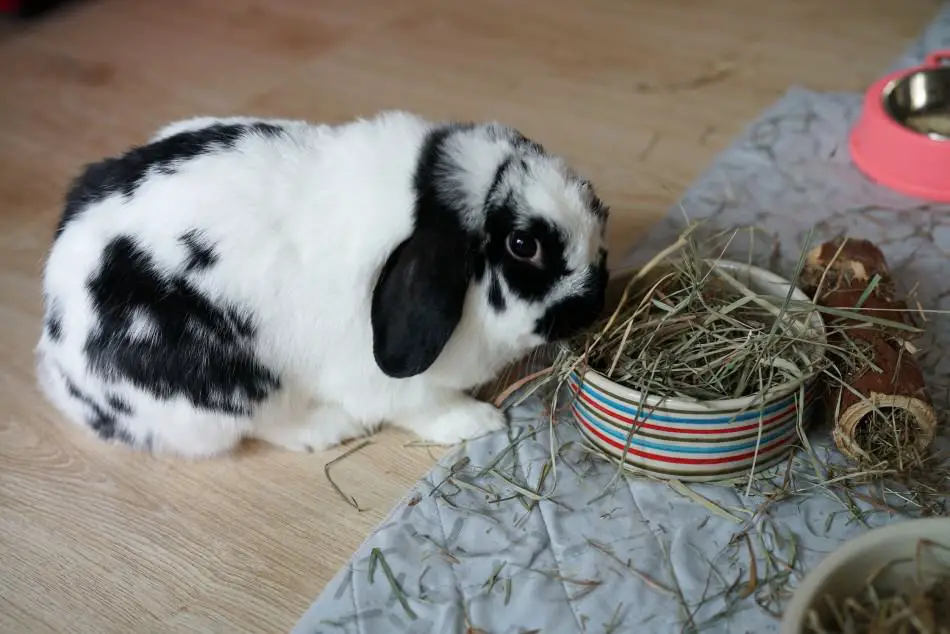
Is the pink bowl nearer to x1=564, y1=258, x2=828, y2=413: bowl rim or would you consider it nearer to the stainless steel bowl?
the stainless steel bowl

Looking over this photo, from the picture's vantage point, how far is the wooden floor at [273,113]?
1166 mm

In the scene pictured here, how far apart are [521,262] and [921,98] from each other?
107 centimetres

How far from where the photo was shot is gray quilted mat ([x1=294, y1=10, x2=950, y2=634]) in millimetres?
1055

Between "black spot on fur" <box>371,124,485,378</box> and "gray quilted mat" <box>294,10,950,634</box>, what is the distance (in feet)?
0.76

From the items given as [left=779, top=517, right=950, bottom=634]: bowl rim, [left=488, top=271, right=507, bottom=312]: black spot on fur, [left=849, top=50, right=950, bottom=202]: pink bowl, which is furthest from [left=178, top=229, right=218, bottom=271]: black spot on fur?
[left=849, top=50, right=950, bottom=202]: pink bowl

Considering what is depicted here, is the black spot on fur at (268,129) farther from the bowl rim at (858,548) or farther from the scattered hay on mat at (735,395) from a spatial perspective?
the bowl rim at (858,548)

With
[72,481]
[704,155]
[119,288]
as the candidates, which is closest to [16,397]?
[72,481]

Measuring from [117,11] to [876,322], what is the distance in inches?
90.1

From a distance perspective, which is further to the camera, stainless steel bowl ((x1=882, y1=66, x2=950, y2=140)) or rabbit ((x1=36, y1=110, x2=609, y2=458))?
stainless steel bowl ((x1=882, y1=66, x2=950, y2=140))

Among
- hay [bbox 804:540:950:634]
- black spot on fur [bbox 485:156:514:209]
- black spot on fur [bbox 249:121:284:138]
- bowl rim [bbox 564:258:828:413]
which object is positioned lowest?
hay [bbox 804:540:950:634]

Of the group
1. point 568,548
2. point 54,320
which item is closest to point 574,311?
point 568,548

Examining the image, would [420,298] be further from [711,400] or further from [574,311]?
[711,400]

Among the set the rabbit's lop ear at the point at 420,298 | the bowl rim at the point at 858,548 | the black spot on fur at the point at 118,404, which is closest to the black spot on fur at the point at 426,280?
the rabbit's lop ear at the point at 420,298

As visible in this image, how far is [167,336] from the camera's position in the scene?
3.63 ft
